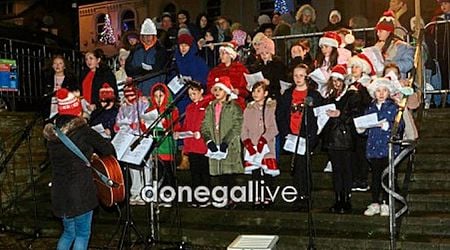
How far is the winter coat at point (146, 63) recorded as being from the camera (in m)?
11.3

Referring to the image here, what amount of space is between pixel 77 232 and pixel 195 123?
2883mm

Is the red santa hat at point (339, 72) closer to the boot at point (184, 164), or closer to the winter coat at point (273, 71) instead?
the winter coat at point (273, 71)

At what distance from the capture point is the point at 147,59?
1141 centimetres

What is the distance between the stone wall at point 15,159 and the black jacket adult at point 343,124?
17.5 ft

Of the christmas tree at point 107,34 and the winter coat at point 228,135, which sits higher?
the christmas tree at point 107,34

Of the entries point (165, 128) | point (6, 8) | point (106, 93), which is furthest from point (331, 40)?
point (6, 8)

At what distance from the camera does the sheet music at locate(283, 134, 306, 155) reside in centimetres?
910

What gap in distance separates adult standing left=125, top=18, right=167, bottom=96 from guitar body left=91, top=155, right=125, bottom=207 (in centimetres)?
316

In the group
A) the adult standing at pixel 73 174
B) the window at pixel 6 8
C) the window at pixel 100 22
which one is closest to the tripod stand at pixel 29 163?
the adult standing at pixel 73 174

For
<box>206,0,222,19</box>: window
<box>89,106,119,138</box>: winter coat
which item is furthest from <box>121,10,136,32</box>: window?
<box>89,106,119,138</box>: winter coat

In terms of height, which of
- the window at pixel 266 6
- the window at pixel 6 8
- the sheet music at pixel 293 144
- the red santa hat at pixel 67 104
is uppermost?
the window at pixel 6 8

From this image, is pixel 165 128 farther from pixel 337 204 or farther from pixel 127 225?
pixel 337 204

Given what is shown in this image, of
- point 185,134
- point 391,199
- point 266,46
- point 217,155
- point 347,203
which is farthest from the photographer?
point 266,46

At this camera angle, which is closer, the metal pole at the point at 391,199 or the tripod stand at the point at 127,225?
the metal pole at the point at 391,199
